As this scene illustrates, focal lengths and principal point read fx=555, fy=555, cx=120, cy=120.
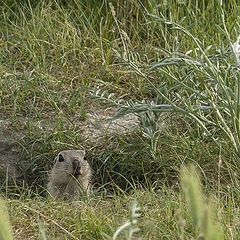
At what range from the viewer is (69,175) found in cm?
423

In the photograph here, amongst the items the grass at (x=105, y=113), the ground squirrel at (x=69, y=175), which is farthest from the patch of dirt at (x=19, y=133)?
the ground squirrel at (x=69, y=175)

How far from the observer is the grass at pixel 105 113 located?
320 cm

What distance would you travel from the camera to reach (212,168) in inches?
155

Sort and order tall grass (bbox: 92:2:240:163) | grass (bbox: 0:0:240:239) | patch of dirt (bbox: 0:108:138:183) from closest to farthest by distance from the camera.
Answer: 1. grass (bbox: 0:0:240:239)
2. tall grass (bbox: 92:2:240:163)
3. patch of dirt (bbox: 0:108:138:183)

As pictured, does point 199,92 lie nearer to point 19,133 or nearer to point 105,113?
point 105,113

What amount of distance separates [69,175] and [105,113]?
0.84 m

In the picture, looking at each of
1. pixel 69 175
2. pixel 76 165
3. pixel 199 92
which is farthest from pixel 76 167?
pixel 199 92

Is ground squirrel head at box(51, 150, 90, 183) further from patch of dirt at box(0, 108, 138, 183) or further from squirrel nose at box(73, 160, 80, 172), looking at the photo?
patch of dirt at box(0, 108, 138, 183)

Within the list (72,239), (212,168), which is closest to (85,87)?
(212,168)

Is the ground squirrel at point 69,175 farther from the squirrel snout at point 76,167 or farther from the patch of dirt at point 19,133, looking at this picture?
the patch of dirt at point 19,133

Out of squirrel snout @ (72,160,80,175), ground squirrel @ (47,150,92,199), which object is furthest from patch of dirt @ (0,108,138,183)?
squirrel snout @ (72,160,80,175)

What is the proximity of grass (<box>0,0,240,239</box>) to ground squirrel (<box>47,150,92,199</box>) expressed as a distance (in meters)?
0.15

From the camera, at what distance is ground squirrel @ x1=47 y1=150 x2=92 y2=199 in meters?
4.12

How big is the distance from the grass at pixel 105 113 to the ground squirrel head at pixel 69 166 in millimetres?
204
